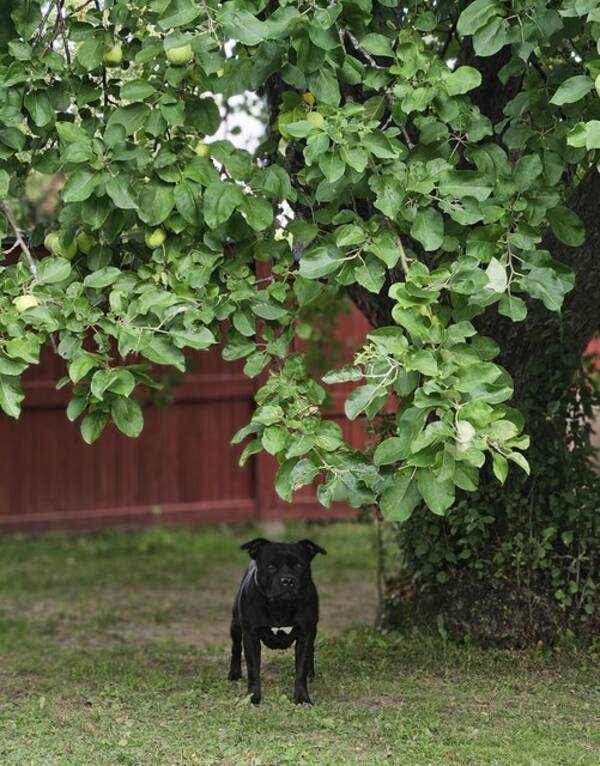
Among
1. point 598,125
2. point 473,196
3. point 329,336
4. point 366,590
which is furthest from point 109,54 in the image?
point 366,590

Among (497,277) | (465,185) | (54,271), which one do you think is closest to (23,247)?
(54,271)

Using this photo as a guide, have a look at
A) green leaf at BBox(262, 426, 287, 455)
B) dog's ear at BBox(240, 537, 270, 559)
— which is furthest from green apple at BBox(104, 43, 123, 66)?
dog's ear at BBox(240, 537, 270, 559)

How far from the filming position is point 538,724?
5.46 metres

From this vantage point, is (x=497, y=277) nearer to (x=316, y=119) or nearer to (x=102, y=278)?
(x=316, y=119)

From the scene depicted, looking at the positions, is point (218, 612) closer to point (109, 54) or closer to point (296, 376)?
point (296, 376)

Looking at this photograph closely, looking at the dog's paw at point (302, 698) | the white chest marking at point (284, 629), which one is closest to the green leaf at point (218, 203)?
the white chest marking at point (284, 629)

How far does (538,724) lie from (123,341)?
8.17ft

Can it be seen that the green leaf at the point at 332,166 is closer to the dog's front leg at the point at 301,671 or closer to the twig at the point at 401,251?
the twig at the point at 401,251

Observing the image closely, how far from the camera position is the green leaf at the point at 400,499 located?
4.25 meters

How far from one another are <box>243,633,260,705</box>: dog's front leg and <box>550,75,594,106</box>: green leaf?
2.81m

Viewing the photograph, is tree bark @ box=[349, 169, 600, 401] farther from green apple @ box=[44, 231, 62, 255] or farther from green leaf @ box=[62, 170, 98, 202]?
green leaf @ box=[62, 170, 98, 202]

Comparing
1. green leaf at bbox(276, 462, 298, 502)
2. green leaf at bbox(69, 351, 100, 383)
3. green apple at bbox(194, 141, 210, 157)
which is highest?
green apple at bbox(194, 141, 210, 157)

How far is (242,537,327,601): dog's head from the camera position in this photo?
222 inches

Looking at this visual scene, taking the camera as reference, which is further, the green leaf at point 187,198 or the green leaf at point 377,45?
the green leaf at point 187,198
